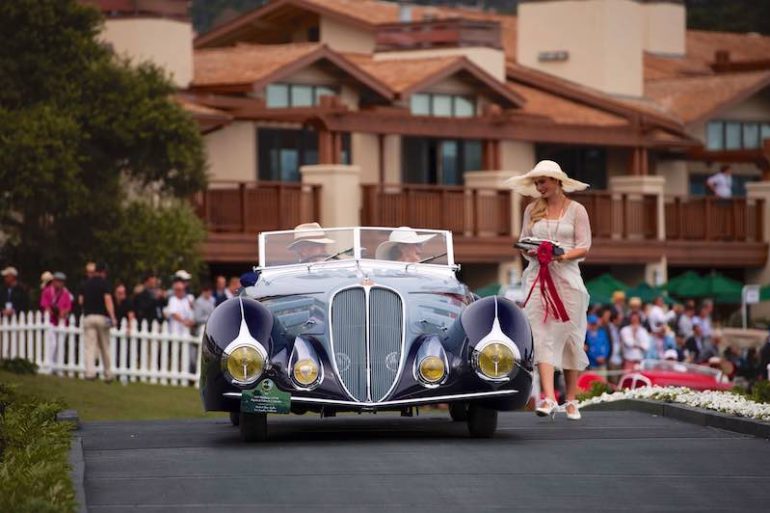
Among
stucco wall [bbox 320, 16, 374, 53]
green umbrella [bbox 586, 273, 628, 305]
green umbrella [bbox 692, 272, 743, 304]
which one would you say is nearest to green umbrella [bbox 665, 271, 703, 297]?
green umbrella [bbox 692, 272, 743, 304]

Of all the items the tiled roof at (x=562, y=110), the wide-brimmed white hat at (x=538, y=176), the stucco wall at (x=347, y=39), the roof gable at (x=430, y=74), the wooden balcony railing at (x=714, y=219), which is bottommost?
the wooden balcony railing at (x=714, y=219)

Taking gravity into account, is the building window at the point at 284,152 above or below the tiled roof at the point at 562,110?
below

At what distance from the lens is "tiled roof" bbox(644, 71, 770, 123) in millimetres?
51688

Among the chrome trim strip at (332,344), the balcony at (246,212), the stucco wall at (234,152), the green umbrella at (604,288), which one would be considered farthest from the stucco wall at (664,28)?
the chrome trim strip at (332,344)

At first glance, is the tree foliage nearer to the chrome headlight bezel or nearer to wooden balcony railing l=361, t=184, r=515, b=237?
wooden balcony railing l=361, t=184, r=515, b=237

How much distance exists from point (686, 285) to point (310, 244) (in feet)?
97.1

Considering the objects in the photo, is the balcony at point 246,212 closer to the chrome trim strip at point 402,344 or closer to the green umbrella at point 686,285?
the green umbrella at point 686,285

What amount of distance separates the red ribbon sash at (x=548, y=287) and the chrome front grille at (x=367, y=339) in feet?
5.23

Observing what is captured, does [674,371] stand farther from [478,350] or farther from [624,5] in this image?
[624,5]

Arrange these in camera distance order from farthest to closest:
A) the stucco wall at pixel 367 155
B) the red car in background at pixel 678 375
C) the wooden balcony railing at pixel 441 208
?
the stucco wall at pixel 367 155, the wooden balcony railing at pixel 441 208, the red car in background at pixel 678 375

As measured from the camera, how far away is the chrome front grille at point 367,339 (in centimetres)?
1397

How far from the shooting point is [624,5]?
52.4m

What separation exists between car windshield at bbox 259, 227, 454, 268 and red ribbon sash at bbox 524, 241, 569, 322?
1.39 metres

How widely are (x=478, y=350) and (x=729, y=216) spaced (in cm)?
3685
